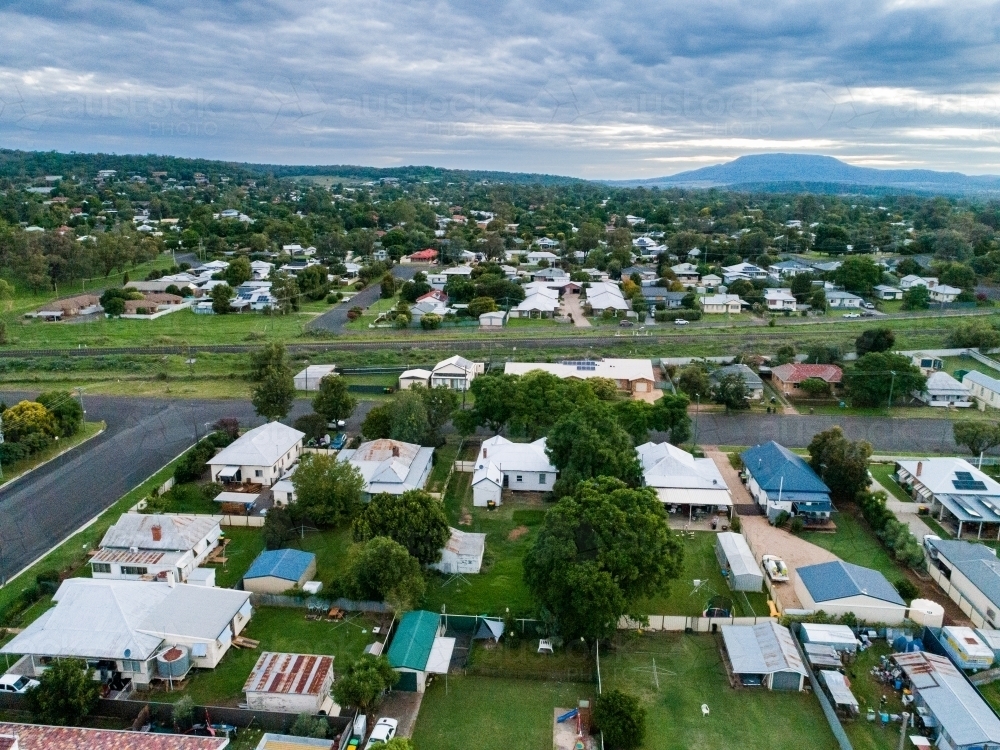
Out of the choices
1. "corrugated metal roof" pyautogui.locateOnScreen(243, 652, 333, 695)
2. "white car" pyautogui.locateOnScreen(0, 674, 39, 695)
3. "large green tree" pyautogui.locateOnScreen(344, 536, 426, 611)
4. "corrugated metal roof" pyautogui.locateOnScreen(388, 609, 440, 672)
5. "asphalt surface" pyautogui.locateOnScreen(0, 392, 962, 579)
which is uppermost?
"large green tree" pyautogui.locateOnScreen(344, 536, 426, 611)

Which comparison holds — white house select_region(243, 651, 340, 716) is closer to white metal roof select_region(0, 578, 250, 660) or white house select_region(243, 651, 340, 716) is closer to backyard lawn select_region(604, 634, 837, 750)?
white metal roof select_region(0, 578, 250, 660)

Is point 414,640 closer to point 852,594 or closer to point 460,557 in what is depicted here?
point 460,557

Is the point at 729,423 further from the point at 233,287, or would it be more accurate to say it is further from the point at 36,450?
the point at 233,287

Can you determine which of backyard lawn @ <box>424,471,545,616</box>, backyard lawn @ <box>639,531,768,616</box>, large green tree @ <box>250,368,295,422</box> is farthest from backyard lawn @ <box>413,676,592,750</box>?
large green tree @ <box>250,368,295,422</box>

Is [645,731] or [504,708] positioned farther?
[504,708]

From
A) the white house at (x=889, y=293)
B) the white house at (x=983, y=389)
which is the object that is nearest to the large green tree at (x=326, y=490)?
the white house at (x=983, y=389)

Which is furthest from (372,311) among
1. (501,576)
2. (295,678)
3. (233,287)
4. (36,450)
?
(295,678)
